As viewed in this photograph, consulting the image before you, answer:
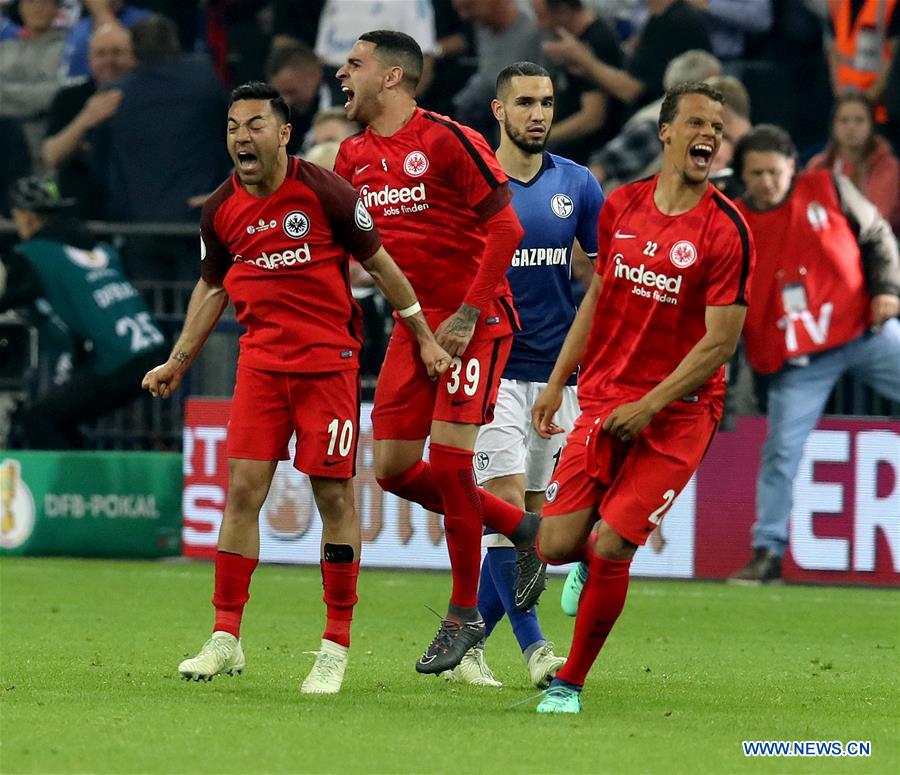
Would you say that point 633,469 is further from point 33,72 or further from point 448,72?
point 33,72

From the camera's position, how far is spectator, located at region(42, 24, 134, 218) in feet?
51.2

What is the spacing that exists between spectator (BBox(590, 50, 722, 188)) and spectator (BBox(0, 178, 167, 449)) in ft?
12.0

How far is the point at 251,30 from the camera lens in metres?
16.3

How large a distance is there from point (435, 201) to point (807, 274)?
531cm

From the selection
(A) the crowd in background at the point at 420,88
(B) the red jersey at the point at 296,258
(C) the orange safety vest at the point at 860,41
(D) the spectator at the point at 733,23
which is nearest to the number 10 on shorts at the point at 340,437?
(B) the red jersey at the point at 296,258

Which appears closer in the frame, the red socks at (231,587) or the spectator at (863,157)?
the red socks at (231,587)

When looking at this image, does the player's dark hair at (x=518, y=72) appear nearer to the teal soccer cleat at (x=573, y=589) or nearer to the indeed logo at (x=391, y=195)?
the indeed logo at (x=391, y=195)

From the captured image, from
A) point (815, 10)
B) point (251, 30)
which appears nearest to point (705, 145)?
point (815, 10)

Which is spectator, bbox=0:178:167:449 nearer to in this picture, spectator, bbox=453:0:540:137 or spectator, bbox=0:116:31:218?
spectator, bbox=0:116:31:218

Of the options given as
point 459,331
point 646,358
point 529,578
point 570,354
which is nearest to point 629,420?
point 646,358

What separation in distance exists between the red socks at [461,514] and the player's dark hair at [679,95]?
1.73 m

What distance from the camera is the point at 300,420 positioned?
769 cm

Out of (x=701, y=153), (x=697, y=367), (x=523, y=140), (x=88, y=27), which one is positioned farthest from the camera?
(x=88, y=27)

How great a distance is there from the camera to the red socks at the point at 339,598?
25.3ft
